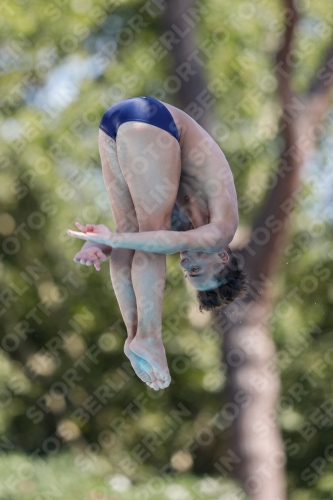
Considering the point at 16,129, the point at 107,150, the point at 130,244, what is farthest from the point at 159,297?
the point at 16,129

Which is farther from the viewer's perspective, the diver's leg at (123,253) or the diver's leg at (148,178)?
the diver's leg at (123,253)

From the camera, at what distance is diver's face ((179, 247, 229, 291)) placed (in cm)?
345

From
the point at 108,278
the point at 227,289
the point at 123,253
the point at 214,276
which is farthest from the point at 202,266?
the point at 108,278

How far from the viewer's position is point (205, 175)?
3.16 m

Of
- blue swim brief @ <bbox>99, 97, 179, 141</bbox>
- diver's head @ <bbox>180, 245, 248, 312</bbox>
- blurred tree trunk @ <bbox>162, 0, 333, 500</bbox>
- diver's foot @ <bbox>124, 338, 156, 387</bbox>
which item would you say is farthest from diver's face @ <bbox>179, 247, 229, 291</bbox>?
blurred tree trunk @ <bbox>162, 0, 333, 500</bbox>

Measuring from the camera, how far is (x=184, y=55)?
661cm

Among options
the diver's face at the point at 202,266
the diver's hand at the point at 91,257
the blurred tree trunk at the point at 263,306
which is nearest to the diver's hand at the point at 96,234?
the diver's hand at the point at 91,257

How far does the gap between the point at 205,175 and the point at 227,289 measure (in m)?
0.65

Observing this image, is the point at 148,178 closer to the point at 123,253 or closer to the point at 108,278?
the point at 123,253

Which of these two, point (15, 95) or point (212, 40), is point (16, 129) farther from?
point (212, 40)

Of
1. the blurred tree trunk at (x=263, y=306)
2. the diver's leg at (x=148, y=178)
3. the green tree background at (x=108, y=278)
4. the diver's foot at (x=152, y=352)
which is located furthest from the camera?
the green tree background at (x=108, y=278)

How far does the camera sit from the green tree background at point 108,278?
708 centimetres

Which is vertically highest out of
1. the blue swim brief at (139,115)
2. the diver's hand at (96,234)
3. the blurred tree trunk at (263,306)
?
the blue swim brief at (139,115)

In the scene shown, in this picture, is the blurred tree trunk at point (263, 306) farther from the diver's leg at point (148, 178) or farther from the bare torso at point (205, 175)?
the diver's leg at point (148, 178)
